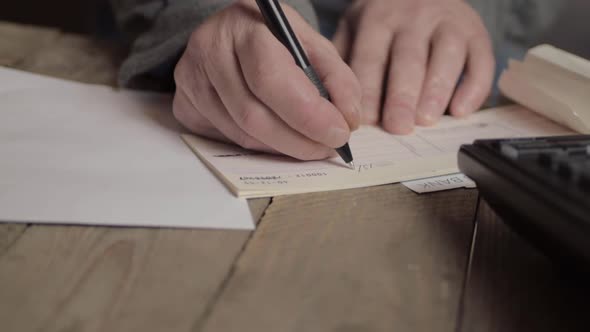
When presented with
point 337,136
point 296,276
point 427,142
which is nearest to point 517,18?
point 427,142

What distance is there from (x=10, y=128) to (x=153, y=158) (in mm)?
120

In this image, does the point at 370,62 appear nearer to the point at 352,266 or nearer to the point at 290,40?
the point at 290,40

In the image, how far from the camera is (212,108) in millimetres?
420

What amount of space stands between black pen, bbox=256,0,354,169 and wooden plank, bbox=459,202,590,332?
111mm

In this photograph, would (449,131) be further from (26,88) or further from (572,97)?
(26,88)

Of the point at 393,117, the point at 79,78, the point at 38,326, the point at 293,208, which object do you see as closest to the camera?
the point at 38,326

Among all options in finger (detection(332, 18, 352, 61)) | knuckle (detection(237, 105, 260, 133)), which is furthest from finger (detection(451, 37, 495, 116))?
knuckle (detection(237, 105, 260, 133))

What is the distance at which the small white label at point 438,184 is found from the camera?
376 mm

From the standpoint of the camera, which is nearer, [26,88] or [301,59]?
[301,59]

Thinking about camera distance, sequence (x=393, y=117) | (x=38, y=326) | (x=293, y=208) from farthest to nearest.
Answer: (x=393, y=117) → (x=293, y=208) → (x=38, y=326)

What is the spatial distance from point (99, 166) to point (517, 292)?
0.26 meters

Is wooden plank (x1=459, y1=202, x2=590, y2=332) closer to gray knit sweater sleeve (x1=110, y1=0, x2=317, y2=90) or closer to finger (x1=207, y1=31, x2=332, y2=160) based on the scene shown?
finger (x1=207, y1=31, x2=332, y2=160)

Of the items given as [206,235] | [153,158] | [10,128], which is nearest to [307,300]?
[206,235]

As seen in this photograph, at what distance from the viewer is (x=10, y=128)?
427mm
